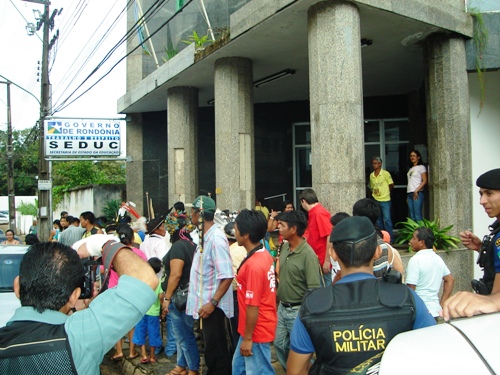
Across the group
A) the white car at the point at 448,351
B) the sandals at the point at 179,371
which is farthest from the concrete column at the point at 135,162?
the white car at the point at 448,351

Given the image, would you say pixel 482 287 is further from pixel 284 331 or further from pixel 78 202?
pixel 78 202

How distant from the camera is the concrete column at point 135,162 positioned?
1566cm

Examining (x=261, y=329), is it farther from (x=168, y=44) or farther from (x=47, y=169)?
(x=47, y=169)

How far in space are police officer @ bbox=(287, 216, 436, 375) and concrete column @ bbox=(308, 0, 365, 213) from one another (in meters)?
5.04

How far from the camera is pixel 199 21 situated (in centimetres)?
1268

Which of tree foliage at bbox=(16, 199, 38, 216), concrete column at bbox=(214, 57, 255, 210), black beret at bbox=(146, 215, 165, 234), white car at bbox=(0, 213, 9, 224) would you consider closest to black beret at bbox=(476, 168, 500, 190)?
→ black beret at bbox=(146, 215, 165, 234)

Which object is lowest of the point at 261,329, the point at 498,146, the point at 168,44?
the point at 261,329

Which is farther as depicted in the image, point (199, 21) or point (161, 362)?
point (199, 21)

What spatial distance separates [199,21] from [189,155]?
354cm

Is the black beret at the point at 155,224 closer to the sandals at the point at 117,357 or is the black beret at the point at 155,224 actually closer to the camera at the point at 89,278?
the sandals at the point at 117,357

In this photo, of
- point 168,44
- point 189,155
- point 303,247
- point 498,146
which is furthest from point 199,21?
point 303,247

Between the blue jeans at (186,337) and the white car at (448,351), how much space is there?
12.5 ft

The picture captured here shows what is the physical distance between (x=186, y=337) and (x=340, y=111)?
415 cm

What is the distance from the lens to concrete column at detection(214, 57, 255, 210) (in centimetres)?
1031
